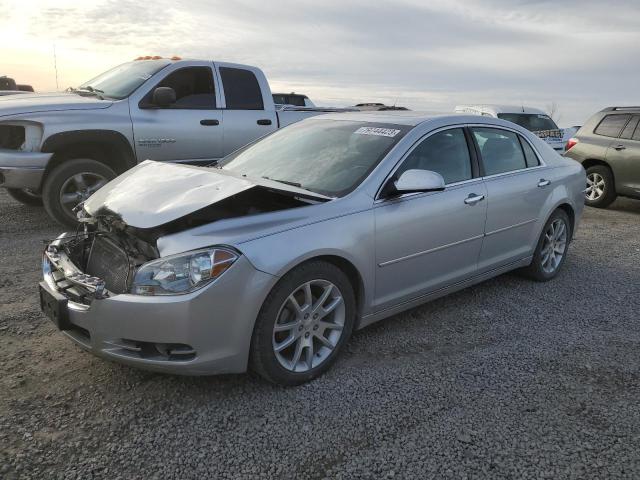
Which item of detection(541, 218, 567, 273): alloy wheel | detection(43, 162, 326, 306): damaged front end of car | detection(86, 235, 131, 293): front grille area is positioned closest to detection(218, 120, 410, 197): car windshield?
detection(43, 162, 326, 306): damaged front end of car

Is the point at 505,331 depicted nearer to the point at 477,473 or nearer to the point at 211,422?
the point at 477,473

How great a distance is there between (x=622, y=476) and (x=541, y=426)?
1.41 feet

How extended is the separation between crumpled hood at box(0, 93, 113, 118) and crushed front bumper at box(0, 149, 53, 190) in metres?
0.43

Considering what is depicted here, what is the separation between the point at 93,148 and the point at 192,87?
5.00 ft

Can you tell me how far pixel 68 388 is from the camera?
9.88 feet

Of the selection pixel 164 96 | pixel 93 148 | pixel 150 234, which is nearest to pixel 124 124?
pixel 93 148

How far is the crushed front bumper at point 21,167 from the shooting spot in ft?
18.8

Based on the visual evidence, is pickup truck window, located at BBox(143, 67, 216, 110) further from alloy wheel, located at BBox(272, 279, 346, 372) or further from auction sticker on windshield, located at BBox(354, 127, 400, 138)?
alloy wheel, located at BBox(272, 279, 346, 372)

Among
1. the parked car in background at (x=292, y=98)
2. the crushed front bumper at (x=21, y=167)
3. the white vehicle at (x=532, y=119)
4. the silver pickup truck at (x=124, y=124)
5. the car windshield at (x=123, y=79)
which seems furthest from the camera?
the parked car in background at (x=292, y=98)

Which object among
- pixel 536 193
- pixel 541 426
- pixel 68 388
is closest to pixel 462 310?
pixel 536 193

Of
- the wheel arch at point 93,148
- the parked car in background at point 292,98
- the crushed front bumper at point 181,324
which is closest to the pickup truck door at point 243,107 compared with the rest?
the wheel arch at point 93,148

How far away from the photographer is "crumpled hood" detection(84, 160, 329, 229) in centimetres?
296

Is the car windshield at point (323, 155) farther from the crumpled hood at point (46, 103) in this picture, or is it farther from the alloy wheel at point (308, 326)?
the crumpled hood at point (46, 103)

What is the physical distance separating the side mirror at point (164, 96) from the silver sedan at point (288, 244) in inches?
96.6
